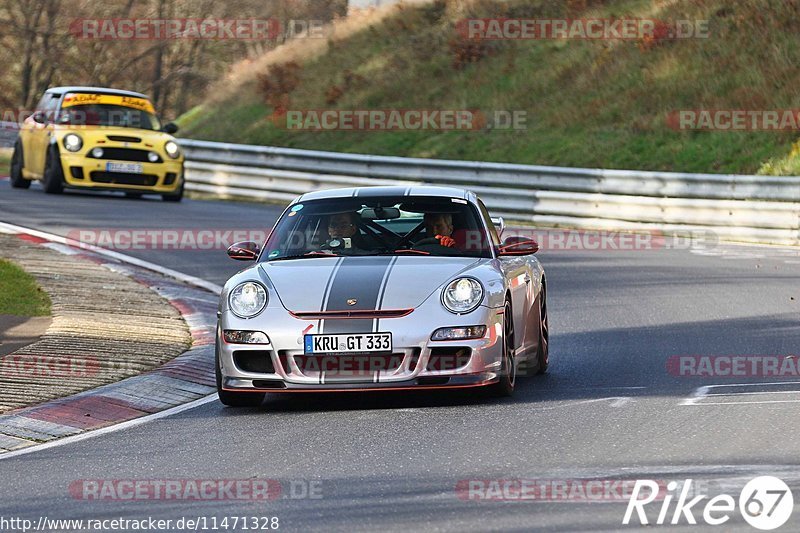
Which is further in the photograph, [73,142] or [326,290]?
[73,142]

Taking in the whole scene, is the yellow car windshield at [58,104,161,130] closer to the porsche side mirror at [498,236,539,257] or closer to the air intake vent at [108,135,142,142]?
the air intake vent at [108,135,142,142]

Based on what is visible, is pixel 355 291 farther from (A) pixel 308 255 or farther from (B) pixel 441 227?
(B) pixel 441 227

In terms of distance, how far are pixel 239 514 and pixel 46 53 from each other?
1931 inches

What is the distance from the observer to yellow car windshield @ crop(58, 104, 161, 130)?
980 inches

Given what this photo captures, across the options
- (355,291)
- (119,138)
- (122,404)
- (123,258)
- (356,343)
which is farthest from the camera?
(119,138)

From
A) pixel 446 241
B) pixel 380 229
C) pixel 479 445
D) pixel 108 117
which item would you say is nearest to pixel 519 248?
pixel 446 241

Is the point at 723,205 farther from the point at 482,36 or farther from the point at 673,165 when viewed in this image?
the point at 482,36

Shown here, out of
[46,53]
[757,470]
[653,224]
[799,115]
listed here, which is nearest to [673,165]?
[799,115]

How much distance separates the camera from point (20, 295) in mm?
13547

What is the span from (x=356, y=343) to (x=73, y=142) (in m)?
16.4

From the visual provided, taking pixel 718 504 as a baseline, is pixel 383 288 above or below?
above

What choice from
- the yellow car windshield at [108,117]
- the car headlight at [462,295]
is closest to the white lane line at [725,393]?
the car headlight at [462,295]

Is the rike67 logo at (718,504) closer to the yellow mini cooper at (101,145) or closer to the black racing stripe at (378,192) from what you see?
the black racing stripe at (378,192)

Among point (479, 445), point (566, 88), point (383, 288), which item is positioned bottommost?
point (479, 445)
